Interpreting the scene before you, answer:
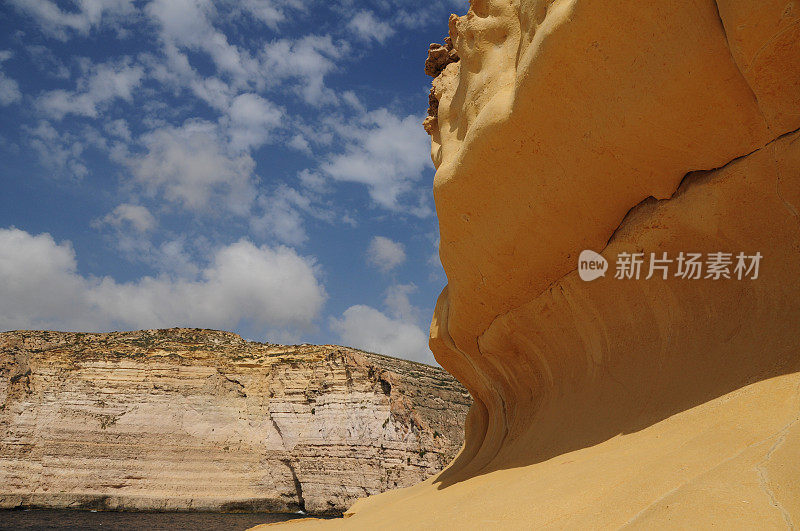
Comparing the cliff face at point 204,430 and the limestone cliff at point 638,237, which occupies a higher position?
the cliff face at point 204,430

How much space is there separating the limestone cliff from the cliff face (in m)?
18.7

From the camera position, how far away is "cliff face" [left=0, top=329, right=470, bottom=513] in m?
22.2

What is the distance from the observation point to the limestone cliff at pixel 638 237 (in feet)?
7.38

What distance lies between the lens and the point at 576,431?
4199mm

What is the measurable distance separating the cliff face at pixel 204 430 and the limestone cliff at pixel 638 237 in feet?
61.4

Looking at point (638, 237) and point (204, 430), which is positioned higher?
point (204, 430)

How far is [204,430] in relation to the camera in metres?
23.7

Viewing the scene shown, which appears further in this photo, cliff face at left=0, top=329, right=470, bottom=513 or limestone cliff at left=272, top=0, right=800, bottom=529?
cliff face at left=0, top=329, right=470, bottom=513

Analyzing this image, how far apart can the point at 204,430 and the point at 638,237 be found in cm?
2376

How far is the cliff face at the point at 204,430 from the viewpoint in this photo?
2216 centimetres

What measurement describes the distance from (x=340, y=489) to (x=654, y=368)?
21.0 meters

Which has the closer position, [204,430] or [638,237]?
[638,237]

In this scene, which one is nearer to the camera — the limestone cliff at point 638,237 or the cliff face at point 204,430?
the limestone cliff at point 638,237

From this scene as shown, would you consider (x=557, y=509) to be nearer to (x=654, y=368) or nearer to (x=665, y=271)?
(x=654, y=368)
